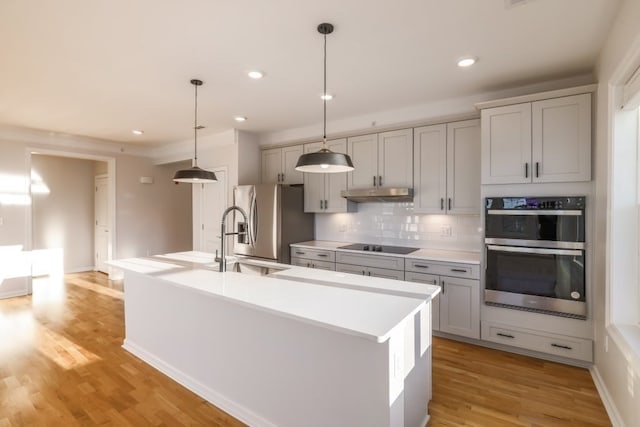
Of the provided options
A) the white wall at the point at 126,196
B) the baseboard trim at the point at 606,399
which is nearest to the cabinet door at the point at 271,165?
the white wall at the point at 126,196

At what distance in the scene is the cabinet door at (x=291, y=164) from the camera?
187 inches

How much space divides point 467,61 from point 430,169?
1290 millimetres

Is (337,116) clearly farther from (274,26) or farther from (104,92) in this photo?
(104,92)

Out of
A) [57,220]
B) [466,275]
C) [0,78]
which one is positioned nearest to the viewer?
[0,78]

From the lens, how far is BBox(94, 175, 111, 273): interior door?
657 centimetres

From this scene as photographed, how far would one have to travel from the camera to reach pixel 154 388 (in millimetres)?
2445

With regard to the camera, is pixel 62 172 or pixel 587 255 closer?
pixel 587 255

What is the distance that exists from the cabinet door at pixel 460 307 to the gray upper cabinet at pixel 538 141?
1024 millimetres

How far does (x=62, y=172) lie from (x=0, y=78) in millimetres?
4223

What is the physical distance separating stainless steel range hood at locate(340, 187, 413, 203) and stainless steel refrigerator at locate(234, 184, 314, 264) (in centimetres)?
76

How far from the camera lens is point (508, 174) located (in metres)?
2.95

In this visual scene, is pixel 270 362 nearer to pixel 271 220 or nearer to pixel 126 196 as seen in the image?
pixel 271 220

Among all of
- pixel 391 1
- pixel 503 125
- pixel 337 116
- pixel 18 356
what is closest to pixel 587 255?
pixel 503 125

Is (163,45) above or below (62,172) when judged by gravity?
above
